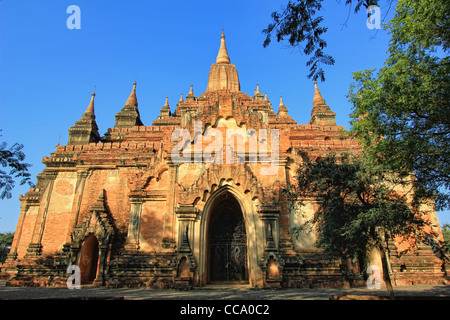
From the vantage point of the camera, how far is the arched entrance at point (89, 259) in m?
17.8

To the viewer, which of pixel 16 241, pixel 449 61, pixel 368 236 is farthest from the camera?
pixel 16 241

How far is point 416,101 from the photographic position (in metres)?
9.30

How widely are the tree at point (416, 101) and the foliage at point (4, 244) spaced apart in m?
48.5

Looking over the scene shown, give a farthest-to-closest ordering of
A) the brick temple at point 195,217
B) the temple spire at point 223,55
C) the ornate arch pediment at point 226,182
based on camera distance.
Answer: the temple spire at point 223,55 → the ornate arch pediment at point 226,182 → the brick temple at point 195,217

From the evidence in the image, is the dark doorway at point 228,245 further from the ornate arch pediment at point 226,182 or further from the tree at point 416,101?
the tree at point 416,101

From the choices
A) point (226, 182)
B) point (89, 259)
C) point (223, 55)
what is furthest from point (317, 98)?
point (89, 259)

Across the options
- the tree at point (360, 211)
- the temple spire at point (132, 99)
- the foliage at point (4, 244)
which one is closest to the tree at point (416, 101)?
the tree at point (360, 211)

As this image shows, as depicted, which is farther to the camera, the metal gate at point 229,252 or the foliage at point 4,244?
the foliage at point 4,244

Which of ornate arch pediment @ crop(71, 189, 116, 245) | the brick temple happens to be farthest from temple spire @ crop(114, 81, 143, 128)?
ornate arch pediment @ crop(71, 189, 116, 245)

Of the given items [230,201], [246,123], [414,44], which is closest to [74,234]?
[230,201]

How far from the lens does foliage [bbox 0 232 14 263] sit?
42.3 m
